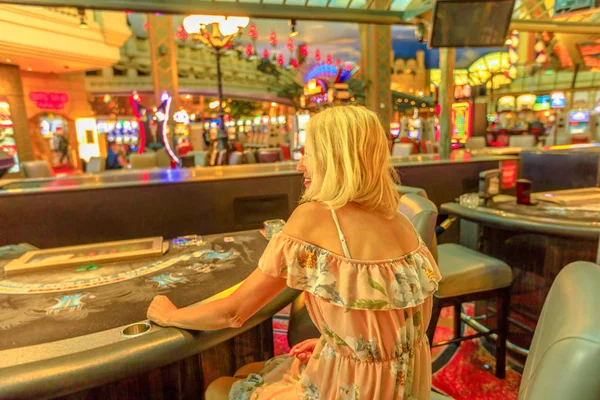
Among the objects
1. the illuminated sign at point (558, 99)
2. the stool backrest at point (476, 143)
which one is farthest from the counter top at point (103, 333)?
the illuminated sign at point (558, 99)

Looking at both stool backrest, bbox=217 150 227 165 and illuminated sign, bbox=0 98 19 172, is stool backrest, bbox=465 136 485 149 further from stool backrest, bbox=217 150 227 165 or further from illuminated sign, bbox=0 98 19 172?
illuminated sign, bbox=0 98 19 172

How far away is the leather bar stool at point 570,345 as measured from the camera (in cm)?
64

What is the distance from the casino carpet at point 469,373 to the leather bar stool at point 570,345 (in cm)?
155

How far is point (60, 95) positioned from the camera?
477 inches

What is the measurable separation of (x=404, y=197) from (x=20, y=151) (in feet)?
32.6

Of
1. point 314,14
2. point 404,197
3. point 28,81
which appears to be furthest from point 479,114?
point 28,81

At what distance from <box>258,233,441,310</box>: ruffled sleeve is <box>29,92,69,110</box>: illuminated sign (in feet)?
40.7

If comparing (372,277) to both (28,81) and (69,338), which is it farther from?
(28,81)

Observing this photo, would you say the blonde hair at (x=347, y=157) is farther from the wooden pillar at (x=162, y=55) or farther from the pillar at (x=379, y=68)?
the pillar at (x=379, y=68)

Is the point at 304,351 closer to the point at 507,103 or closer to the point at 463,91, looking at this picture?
the point at 463,91

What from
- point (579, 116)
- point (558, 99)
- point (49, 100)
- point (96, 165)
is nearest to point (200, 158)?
point (96, 165)

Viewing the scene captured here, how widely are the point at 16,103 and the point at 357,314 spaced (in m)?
9.67

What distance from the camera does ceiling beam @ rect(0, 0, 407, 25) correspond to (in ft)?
12.3

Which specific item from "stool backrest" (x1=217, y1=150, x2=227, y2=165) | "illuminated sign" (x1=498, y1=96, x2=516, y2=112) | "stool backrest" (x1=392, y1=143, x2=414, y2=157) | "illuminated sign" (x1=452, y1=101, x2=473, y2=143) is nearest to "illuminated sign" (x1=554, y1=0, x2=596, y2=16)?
"stool backrest" (x1=392, y1=143, x2=414, y2=157)
